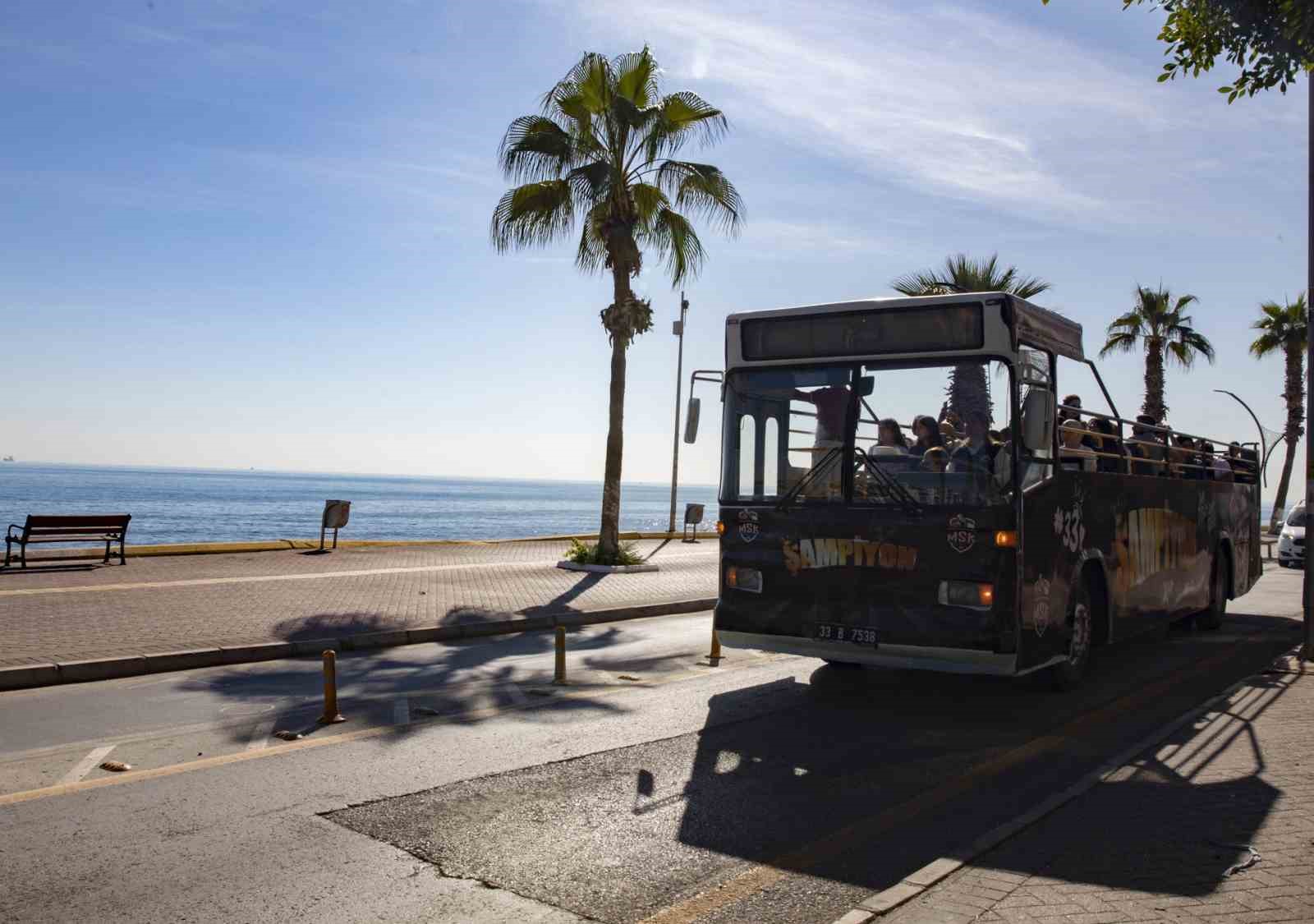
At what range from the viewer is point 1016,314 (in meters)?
8.30

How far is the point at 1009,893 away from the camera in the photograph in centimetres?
447

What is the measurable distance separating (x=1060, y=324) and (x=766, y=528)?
2977 mm

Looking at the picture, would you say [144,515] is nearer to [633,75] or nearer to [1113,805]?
[633,75]

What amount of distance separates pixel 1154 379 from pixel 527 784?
38594mm

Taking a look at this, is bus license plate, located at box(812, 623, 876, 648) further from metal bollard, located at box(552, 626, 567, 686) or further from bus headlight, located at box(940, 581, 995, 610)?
metal bollard, located at box(552, 626, 567, 686)

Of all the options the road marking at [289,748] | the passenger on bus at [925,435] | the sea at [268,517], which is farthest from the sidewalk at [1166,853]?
the sea at [268,517]

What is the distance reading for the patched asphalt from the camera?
4.88 metres

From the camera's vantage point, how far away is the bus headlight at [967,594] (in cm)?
802

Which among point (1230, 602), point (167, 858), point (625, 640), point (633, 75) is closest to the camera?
point (167, 858)

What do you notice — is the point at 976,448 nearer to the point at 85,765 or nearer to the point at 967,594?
the point at 967,594

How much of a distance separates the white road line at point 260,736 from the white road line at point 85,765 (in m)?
0.85

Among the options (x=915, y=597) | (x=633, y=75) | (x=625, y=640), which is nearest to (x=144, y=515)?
(x=633, y=75)

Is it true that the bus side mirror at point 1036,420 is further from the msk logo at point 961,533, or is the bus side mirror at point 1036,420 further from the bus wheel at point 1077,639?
the bus wheel at point 1077,639

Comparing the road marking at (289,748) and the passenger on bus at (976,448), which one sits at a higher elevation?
the passenger on bus at (976,448)
